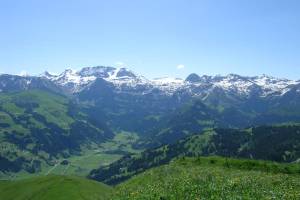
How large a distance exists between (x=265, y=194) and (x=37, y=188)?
13610 centimetres

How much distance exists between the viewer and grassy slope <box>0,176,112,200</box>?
477 feet

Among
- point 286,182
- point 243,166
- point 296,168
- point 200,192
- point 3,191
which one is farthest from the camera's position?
point 3,191

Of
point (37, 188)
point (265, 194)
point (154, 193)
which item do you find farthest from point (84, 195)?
point (265, 194)

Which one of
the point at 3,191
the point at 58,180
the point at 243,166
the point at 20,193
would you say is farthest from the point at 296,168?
the point at 3,191

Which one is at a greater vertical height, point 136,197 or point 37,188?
point 136,197

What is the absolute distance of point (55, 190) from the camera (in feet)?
526

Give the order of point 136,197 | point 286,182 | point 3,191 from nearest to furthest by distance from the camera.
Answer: point 136,197, point 286,182, point 3,191

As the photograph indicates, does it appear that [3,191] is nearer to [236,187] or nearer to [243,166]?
[243,166]

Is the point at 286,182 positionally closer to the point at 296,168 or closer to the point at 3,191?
the point at 296,168

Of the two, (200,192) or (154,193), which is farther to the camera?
(154,193)

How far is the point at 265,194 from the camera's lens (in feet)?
174

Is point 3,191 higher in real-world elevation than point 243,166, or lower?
lower

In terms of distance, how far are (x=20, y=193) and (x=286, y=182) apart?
136 meters

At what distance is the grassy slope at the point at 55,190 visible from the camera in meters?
145
